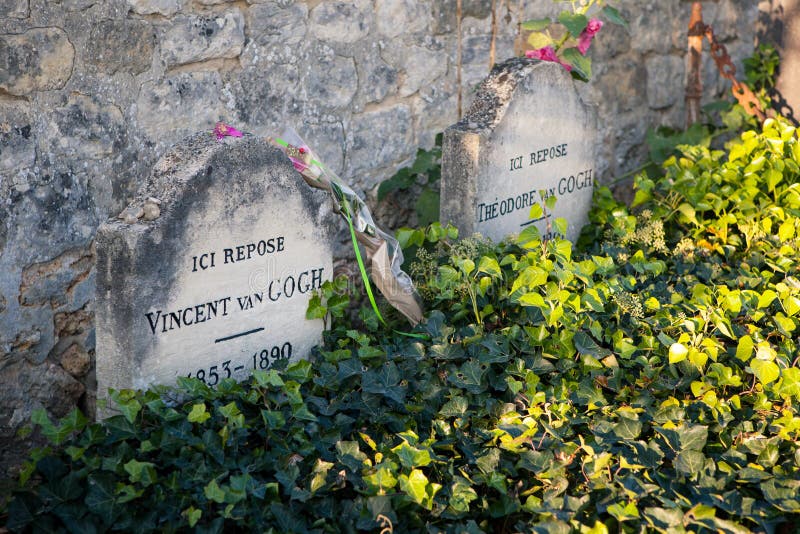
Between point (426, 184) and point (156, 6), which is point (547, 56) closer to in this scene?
point (426, 184)

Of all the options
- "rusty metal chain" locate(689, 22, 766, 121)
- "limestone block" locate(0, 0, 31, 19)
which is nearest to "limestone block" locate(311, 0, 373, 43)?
"limestone block" locate(0, 0, 31, 19)

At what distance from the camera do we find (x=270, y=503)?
1.89 metres

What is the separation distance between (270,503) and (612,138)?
11.7 ft

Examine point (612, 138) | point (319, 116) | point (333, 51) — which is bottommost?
point (612, 138)

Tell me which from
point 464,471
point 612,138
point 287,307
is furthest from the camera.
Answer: point 612,138

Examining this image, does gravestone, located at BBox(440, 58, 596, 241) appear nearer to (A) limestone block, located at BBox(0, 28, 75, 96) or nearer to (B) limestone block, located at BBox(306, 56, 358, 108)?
(B) limestone block, located at BBox(306, 56, 358, 108)

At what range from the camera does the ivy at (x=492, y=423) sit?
1.88 m

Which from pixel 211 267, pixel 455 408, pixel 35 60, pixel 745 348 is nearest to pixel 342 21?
pixel 35 60

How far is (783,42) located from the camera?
443 centimetres

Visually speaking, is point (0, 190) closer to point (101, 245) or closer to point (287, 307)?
Answer: point (101, 245)

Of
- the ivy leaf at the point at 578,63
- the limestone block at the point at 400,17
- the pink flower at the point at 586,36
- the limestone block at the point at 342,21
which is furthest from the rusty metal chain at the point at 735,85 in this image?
the limestone block at the point at 342,21

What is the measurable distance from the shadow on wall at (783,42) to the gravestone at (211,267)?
9.49ft

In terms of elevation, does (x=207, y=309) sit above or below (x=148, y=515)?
above

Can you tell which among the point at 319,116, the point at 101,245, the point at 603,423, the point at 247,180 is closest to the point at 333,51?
the point at 319,116
